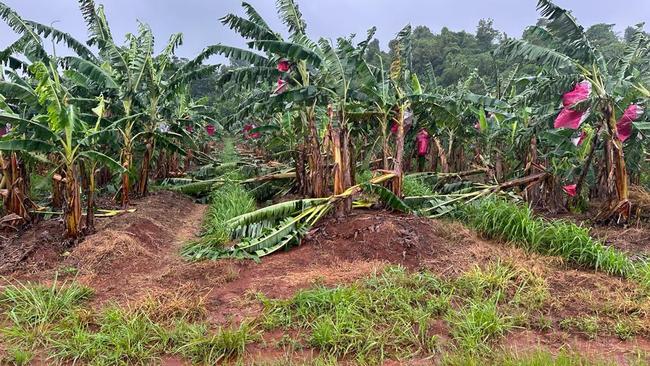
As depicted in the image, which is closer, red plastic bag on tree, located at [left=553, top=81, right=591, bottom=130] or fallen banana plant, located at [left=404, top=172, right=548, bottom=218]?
red plastic bag on tree, located at [left=553, top=81, right=591, bottom=130]

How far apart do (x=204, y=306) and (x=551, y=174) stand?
6.74 metres

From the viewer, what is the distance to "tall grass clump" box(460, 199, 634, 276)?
4.76 meters

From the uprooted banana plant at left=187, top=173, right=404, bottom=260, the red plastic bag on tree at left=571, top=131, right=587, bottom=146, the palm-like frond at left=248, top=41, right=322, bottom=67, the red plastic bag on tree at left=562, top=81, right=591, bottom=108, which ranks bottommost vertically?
the uprooted banana plant at left=187, top=173, right=404, bottom=260

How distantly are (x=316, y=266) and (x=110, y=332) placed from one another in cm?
227

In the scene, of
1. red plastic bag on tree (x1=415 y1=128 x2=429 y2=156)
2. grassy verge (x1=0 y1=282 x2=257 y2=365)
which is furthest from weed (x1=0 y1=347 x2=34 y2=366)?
red plastic bag on tree (x1=415 y1=128 x2=429 y2=156)

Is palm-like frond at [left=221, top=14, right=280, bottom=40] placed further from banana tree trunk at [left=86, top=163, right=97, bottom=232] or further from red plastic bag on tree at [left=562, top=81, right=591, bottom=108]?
red plastic bag on tree at [left=562, top=81, right=591, bottom=108]

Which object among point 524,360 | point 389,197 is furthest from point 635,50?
point 524,360

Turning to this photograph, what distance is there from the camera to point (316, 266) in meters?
5.05

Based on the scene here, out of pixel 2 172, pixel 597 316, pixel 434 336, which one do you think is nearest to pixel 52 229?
pixel 2 172

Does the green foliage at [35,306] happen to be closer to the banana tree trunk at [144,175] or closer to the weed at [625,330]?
the weed at [625,330]

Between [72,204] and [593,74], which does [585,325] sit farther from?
[72,204]

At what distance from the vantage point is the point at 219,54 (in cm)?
809

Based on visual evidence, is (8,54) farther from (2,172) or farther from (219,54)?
(219,54)

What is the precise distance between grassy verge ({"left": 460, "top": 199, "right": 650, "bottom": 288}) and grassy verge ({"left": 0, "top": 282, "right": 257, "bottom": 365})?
366 centimetres
